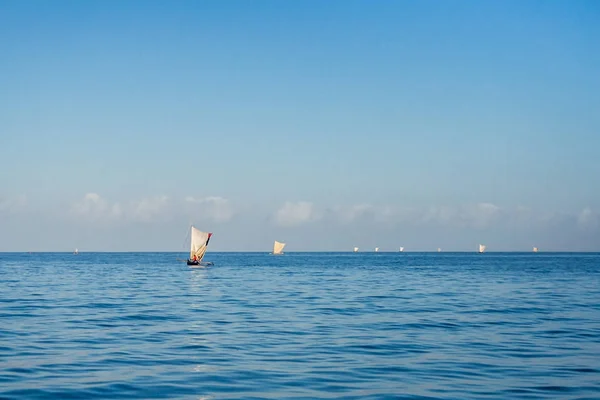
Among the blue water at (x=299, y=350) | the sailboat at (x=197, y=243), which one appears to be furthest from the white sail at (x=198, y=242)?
the blue water at (x=299, y=350)

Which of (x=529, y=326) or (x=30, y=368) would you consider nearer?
(x=30, y=368)

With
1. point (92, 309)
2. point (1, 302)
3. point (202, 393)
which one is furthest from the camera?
point (1, 302)

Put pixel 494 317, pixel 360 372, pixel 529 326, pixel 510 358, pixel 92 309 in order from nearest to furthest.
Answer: pixel 360 372 < pixel 510 358 < pixel 529 326 < pixel 494 317 < pixel 92 309

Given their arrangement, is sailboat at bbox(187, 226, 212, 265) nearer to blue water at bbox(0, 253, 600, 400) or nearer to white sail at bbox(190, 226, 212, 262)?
white sail at bbox(190, 226, 212, 262)

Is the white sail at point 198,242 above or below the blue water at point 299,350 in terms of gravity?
above

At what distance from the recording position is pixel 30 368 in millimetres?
20672

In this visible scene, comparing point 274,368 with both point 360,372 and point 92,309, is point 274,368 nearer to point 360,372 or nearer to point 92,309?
point 360,372

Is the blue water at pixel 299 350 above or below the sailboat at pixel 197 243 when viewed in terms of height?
below

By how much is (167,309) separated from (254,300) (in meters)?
8.05

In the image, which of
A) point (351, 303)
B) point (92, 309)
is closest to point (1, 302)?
point (92, 309)

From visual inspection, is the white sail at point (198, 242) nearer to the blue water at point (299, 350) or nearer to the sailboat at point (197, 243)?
the sailboat at point (197, 243)

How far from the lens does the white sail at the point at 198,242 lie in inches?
4688

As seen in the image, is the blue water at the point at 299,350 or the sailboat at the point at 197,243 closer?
the blue water at the point at 299,350

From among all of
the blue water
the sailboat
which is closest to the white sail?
the sailboat
